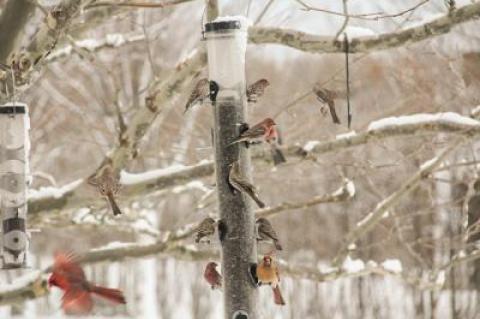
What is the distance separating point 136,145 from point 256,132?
2.16 meters

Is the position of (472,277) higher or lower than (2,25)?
lower

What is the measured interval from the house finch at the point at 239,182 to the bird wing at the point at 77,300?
721mm

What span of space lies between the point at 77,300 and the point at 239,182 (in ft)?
2.59

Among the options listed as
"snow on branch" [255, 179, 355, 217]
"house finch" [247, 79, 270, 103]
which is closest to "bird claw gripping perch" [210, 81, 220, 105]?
"house finch" [247, 79, 270, 103]

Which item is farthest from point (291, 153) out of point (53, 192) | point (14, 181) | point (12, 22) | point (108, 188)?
point (12, 22)

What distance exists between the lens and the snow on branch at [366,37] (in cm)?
461

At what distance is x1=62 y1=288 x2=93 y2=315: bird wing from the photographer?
3402 mm

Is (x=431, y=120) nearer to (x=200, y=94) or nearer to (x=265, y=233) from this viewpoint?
(x=200, y=94)

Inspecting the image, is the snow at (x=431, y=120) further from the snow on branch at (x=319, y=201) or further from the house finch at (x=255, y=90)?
the house finch at (x=255, y=90)

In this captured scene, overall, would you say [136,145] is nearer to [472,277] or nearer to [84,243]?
[472,277]

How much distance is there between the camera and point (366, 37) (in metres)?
4.95

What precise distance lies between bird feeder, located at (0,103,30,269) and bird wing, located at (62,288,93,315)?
0.92 m

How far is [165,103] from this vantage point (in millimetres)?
5387

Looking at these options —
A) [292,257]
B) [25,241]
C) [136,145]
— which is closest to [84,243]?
[292,257]
